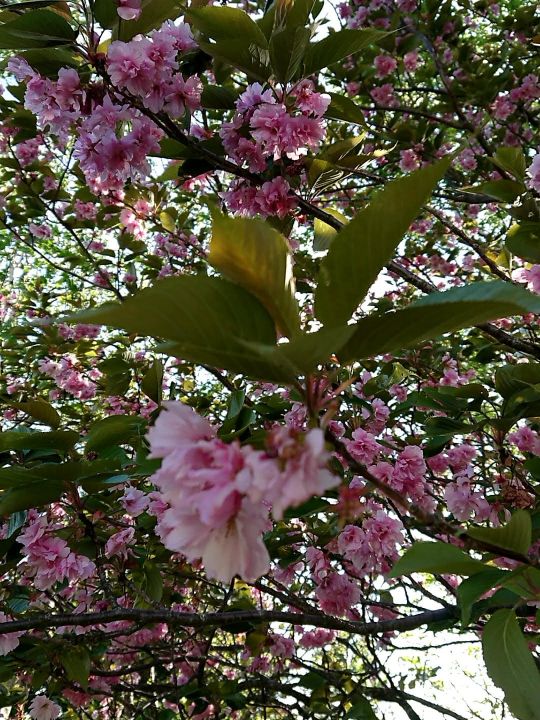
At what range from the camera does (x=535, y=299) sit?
0.57 m

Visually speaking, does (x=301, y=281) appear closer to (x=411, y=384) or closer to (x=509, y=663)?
(x=411, y=384)

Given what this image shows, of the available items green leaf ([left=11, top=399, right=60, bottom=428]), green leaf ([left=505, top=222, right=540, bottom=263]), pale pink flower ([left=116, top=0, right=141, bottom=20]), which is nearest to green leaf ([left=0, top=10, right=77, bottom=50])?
pale pink flower ([left=116, top=0, right=141, bottom=20])

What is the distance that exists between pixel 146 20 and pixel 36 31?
0.96 ft

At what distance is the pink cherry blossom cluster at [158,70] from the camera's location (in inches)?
57.2

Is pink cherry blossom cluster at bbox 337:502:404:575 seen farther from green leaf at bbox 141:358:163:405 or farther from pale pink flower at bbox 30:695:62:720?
pale pink flower at bbox 30:695:62:720

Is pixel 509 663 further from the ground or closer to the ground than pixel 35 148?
closer to the ground

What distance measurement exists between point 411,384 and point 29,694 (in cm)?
271

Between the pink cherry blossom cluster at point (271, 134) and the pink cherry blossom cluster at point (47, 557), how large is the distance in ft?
3.87

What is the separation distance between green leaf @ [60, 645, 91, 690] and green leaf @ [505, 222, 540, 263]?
191cm

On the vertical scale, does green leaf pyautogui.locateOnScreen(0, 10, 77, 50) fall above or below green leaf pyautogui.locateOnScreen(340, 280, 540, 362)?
above

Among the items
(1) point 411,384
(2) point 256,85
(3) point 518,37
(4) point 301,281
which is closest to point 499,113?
(3) point 518,37

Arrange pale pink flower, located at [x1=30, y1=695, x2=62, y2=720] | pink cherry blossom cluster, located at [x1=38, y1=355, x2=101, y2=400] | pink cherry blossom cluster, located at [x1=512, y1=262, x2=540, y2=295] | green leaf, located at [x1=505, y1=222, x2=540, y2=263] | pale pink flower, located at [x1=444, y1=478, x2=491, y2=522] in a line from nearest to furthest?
green leaf, located at [x1=505, y1=222, x2=540, y2=263]
pale pink flower, located at [x1=444, y1=478, x2=491, y2=522]
pink cherry blossom cluster, located at [x1=512, y1=262, x2=540, y2=295]
pale pink flower, located at [x1=30, y1=695, x2=62, y2=720]
pink cherry blossom cluster, located at [x1=38, y1=355, x2=101, y2=400]

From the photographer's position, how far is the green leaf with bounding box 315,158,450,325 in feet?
2.14

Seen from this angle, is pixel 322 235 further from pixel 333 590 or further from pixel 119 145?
pixel 333 590
